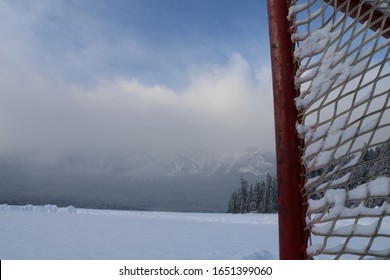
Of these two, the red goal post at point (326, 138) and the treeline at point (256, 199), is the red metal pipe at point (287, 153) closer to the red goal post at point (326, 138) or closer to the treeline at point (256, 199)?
the red goal post at point (326, 138)

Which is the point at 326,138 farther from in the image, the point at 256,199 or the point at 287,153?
the point at 256,199

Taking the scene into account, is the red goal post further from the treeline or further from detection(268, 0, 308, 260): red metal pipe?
the treeline

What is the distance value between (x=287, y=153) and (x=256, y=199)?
4255 centimetres

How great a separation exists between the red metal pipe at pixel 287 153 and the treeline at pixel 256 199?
40356 millimetres

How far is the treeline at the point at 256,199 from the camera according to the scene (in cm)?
4169

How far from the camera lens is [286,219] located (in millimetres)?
1452

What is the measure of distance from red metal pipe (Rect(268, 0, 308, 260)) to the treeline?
40.4 meters

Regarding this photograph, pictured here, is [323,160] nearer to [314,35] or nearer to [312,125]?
[312,125]

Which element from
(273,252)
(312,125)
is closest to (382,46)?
(312,125)

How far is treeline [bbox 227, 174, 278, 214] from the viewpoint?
4169cm

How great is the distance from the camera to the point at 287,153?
4.80 feet

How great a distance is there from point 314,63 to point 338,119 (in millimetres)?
250

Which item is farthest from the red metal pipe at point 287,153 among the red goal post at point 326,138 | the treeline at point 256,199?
the treeline at point 256,199

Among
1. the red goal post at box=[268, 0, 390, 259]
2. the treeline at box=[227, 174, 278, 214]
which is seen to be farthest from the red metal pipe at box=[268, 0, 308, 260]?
the treeline at box=[227, 174, 278, 214]
